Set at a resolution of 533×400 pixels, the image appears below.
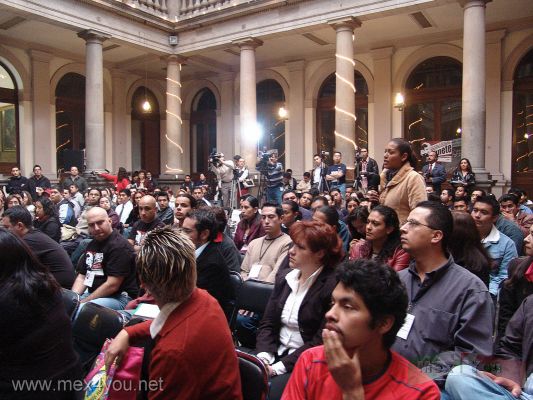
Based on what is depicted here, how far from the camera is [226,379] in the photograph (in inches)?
72.9

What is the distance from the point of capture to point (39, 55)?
14359mm

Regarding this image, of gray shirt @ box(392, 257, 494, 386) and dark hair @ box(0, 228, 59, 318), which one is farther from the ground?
dark hair @ box(0, 228, 59, 318)

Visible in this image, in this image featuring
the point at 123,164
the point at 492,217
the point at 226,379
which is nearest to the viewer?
the point at 226,379

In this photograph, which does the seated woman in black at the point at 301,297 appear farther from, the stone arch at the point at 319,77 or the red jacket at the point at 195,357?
the stone arch at the point at 319,77

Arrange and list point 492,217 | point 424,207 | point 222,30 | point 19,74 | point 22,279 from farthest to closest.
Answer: point 19,74, point 222,30, point 492,217, point 424,207, point 22,279

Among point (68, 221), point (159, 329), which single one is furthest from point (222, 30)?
point (159, 329)

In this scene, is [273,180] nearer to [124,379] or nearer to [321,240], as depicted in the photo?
[321,240]

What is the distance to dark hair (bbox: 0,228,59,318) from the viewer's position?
214cm

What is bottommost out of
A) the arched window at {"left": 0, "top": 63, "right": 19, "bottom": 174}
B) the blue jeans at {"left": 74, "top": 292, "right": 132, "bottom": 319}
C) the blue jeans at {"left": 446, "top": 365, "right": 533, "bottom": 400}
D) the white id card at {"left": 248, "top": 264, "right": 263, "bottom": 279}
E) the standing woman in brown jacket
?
the blue jeans at {"left": 74, "top": 292, "right": 132, "bottom": 319}

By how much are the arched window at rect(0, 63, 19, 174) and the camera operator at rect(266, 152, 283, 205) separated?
27.8ft

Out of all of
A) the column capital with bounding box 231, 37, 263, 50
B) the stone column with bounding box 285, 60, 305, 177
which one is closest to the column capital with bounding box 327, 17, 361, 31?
the column capital with bounding box 231, 37, 263, 50

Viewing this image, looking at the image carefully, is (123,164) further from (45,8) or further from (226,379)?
(226,379)

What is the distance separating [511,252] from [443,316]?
2213mm

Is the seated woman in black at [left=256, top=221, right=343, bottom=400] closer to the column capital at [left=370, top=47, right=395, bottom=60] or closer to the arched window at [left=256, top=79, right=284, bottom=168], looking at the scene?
the column capital at [left=370, top=47, right=395, bottom=60]
